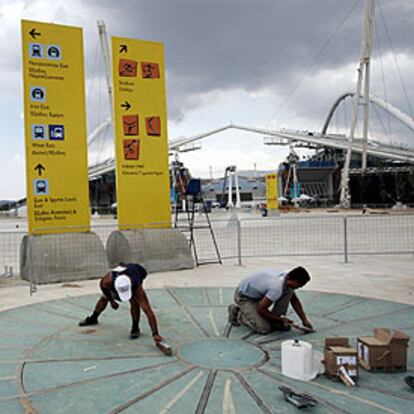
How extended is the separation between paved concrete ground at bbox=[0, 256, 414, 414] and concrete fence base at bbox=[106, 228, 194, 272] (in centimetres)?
209

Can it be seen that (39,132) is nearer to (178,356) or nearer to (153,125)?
(153,125)

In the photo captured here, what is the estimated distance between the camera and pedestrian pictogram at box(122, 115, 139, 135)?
36.6ft

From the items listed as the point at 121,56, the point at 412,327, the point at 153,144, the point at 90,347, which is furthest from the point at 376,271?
the point at 121,56

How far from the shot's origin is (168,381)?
13.7 ft

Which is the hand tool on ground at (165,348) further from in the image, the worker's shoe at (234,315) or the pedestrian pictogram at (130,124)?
the pedestrian pictogram at (130,124)

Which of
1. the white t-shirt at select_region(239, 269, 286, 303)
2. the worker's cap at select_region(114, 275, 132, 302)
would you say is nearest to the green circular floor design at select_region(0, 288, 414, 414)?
the white t-shirt at select_region(239, 269, 286, 303)

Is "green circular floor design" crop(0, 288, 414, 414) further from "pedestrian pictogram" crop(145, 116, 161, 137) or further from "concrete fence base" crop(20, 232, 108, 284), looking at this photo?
"pedestrian pictogram" crop(145, 116, 161, 137)

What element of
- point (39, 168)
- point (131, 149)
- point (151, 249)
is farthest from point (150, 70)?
point (151, 249)

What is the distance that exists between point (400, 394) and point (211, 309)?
3513mm

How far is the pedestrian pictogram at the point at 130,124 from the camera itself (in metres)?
11.2

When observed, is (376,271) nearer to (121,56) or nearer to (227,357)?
(227,357)

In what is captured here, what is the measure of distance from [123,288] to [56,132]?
6610 mm

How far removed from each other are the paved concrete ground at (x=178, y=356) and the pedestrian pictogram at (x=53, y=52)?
5.62 meters

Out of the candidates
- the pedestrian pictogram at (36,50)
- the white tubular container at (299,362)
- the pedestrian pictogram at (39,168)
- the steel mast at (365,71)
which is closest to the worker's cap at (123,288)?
the white tubular container at (299,362)
